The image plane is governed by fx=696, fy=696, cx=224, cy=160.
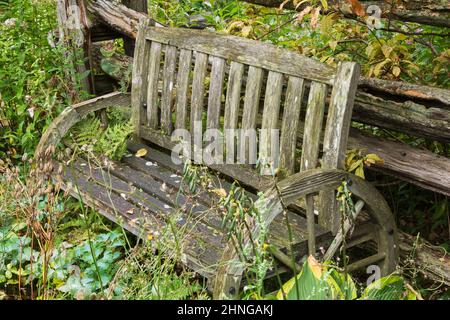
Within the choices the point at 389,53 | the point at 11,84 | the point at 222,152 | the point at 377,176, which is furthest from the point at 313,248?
the point at 11,84

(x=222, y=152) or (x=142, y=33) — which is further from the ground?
(x=142, y=33)

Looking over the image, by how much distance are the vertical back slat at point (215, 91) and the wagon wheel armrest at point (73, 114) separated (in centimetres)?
85

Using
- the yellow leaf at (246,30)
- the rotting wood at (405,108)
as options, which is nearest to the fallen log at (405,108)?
the rotting wood at (405,108)

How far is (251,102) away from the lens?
3578mm

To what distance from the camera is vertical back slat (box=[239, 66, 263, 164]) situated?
3.55m

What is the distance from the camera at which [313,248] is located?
3.09m

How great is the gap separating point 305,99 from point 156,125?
966 mm

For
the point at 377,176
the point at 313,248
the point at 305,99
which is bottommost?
the point at 377,176

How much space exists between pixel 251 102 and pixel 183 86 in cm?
56

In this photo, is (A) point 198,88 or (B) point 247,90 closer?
(B) point 247,90

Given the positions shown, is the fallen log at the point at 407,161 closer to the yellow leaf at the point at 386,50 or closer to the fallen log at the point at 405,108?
the fallen log at the point at 405,108

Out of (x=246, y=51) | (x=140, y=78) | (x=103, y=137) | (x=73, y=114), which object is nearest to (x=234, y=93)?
(x=246, y=51)

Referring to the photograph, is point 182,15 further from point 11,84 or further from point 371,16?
point 371,16

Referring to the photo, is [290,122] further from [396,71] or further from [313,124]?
[396,71]
